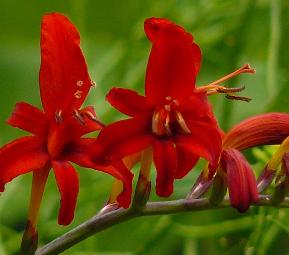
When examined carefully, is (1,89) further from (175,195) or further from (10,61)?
(175,195)

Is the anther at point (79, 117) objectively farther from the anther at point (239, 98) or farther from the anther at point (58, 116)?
the anther at point (239, 98)

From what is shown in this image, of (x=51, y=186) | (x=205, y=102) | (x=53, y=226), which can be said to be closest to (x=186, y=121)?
(x=205, y=102)

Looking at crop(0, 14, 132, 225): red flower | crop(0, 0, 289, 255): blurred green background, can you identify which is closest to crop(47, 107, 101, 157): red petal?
crop(0, 14, 132, 225): red flower

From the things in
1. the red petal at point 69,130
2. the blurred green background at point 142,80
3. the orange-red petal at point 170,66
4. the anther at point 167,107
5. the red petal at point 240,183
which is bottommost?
the blurred green background at point 142,80

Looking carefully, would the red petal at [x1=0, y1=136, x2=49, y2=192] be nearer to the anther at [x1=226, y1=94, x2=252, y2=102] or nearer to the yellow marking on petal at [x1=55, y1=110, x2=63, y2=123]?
the yellow marking on petal at [x1=55, y1=110, x2=63, y2=123]

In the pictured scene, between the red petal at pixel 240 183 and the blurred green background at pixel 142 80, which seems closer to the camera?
the red petal at pixel 240 183

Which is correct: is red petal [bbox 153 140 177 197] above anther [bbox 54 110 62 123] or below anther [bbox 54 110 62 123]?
below

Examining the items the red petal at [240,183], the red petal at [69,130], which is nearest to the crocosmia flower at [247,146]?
the red petal at [240,183]
